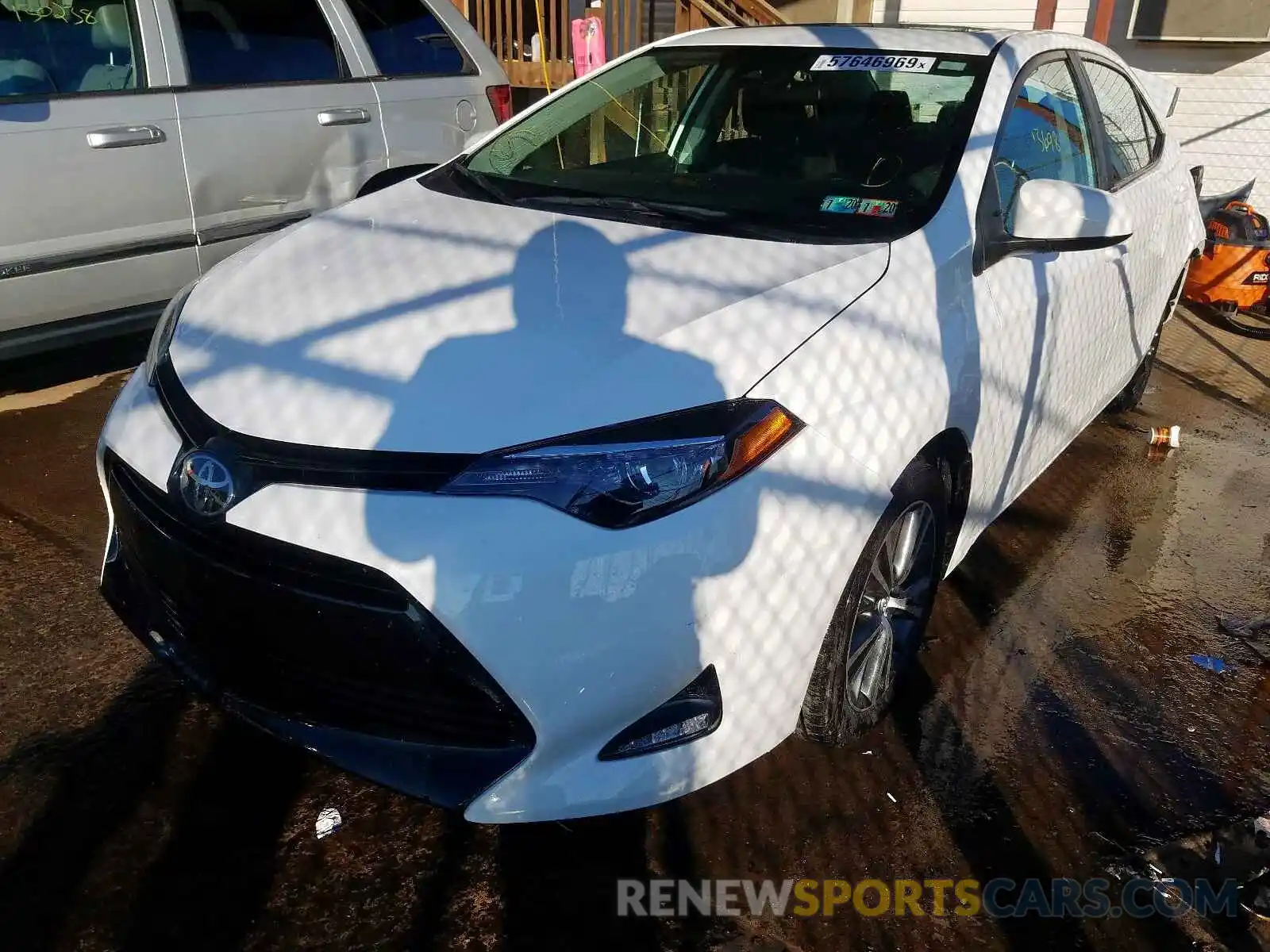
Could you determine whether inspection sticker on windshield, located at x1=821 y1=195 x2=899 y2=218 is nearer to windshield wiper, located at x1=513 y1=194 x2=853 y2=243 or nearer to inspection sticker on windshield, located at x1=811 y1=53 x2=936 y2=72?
windshield wiper, located at x1=513 y1=194 x2=853 y2=243

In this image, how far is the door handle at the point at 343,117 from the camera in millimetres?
4707

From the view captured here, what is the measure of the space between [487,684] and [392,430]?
506mm

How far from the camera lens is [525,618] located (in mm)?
1848

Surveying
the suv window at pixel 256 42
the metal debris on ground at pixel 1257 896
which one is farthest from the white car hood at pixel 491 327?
the suv window at pixel 256 42

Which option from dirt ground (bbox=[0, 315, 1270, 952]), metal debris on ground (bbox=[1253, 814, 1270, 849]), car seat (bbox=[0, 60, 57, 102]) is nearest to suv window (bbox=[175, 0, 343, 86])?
car seat (bbox=[0, 60, 57, 102])

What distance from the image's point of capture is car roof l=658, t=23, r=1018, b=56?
3.25 metres

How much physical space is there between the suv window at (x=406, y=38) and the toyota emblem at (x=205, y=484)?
3.54 metres

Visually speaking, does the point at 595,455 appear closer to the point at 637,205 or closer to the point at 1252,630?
the point at 637,205

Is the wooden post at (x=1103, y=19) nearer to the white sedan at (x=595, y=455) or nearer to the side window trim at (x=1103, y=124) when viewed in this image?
the side window trim at (x=1103, y=124)

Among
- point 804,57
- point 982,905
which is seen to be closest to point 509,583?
point 982,905

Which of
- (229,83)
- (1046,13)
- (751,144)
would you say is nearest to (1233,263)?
(1046,13)

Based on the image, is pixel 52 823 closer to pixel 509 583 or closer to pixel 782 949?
pixel 509 583

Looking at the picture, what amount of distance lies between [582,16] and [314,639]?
8.07 metres

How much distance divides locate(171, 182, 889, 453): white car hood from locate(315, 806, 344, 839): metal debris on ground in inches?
36.5
